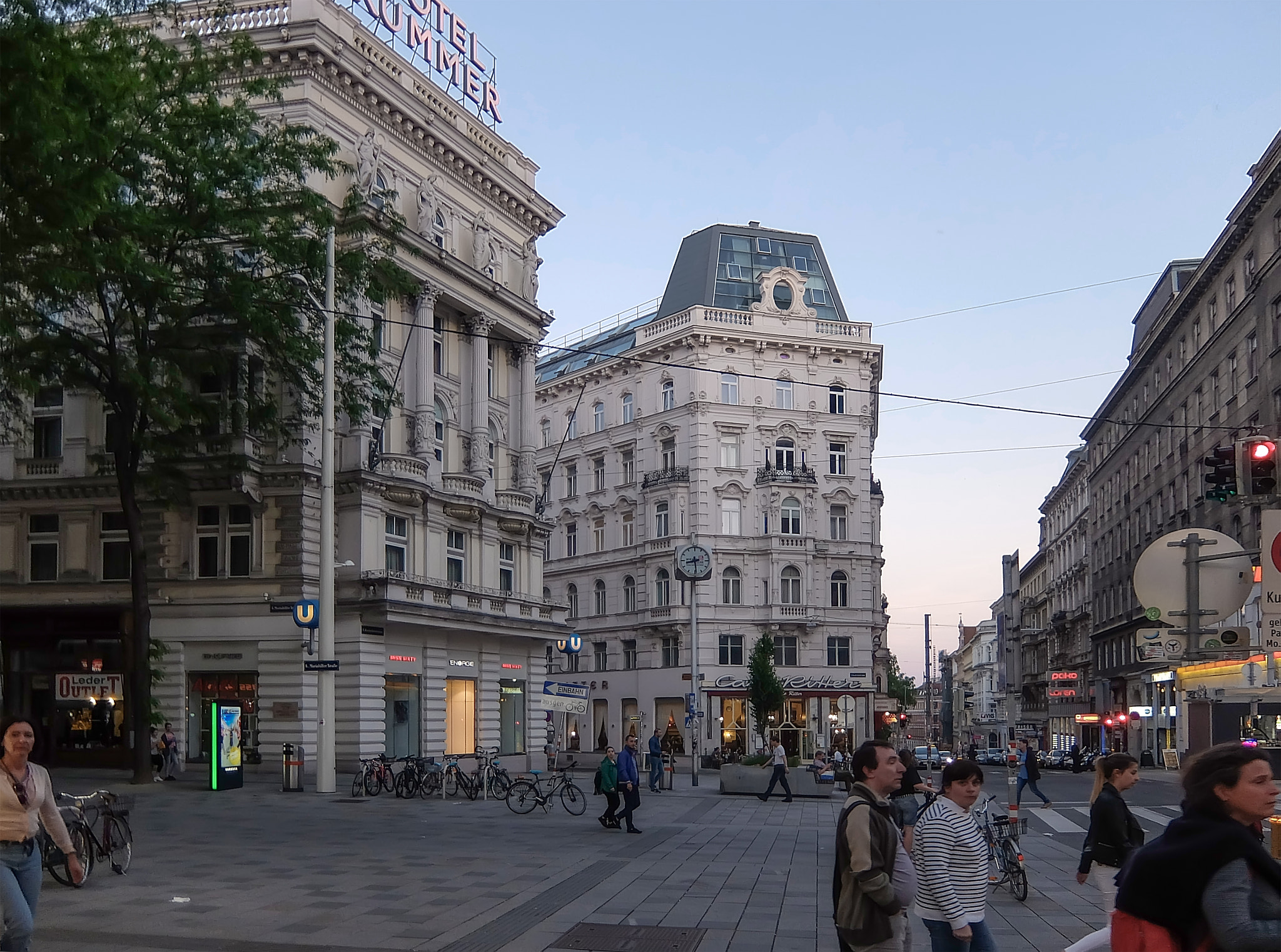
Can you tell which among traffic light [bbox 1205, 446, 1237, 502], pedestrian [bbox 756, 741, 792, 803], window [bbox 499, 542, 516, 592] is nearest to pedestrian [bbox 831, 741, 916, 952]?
traffic light [bbox 1205, 446, 1237, 502]

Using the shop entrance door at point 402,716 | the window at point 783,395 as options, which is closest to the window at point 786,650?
the window at point 783,395

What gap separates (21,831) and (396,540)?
119 ft

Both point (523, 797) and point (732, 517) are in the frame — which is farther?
point (732, 517)

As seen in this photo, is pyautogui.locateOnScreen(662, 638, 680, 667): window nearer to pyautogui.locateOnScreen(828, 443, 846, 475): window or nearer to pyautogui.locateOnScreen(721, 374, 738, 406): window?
pyautogui.locateOnScreen(828, 443, 846, 475): window

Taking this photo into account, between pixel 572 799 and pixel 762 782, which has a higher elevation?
pixel 572 799

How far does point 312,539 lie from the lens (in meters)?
42.3

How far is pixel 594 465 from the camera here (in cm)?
7675

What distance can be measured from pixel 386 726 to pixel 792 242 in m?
43.6

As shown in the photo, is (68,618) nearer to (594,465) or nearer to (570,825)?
(570,825)

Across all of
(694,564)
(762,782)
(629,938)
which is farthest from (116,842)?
(694,564)

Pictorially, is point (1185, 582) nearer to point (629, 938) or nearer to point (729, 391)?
point (629, 938)

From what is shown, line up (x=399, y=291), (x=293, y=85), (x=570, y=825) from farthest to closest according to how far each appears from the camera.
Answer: (x=293, y=85)
(x=399, y=291)
(x=570, y=825)

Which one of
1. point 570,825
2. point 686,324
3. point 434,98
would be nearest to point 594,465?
point 686,324

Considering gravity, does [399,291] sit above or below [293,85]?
below
